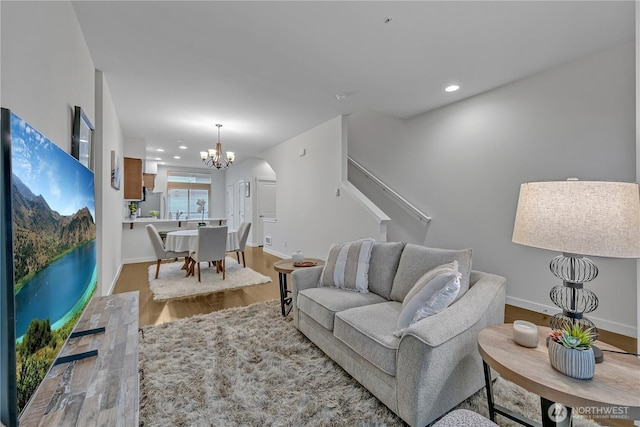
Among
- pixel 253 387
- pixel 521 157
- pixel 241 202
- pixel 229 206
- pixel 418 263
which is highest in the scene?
pixel 521 157

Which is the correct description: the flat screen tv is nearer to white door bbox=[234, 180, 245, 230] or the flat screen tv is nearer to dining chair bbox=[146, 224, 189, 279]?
dining chair bbox=[146, 224, 189, 279]

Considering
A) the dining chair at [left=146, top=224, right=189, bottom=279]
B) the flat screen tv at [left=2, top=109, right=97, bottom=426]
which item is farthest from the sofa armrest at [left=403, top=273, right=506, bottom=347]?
the dining chair at [left=146, top=224, right=189, bottom=279]

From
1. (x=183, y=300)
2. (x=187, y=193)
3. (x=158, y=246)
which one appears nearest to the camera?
(x=183, y=300)

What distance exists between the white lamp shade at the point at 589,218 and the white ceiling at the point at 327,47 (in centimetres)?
160

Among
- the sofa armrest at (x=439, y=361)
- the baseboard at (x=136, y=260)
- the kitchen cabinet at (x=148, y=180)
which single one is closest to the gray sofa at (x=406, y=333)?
the sofa armrest at (x=439, y=361)

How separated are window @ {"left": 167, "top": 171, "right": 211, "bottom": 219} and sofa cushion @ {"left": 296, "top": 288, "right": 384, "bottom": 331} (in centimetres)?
907

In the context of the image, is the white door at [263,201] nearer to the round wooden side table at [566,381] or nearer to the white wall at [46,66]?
the white wall at [46,66]

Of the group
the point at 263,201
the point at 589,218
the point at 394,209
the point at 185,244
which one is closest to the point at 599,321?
the point at 589,218

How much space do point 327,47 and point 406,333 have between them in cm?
241

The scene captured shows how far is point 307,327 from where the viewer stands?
235 centimetres

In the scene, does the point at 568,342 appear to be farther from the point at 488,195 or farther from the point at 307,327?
the point at 488,195

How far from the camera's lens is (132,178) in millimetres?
5465

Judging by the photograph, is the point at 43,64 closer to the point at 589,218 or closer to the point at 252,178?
the point at 589,218

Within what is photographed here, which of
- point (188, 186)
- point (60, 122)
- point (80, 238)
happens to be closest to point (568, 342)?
point (80, 238)
